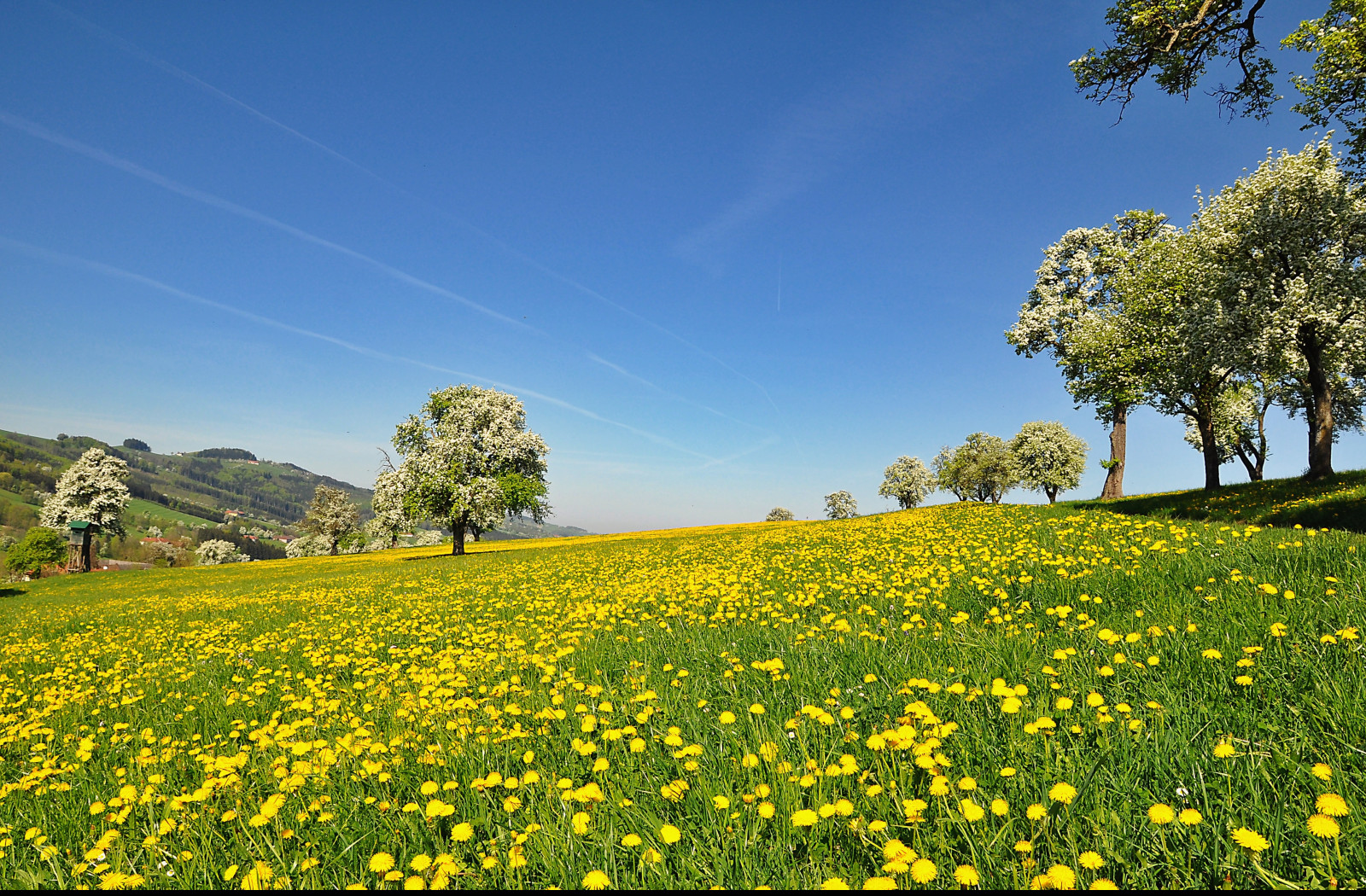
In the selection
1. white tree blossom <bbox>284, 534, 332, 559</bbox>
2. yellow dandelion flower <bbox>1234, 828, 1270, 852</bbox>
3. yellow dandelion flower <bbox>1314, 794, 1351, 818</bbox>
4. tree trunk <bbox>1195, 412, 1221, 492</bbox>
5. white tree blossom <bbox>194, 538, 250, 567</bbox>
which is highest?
tree trunk <bbox>1195, 412, 1221, 492</bbox>

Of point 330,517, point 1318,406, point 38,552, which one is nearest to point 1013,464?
point 1318,406

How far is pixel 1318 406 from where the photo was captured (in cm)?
1859

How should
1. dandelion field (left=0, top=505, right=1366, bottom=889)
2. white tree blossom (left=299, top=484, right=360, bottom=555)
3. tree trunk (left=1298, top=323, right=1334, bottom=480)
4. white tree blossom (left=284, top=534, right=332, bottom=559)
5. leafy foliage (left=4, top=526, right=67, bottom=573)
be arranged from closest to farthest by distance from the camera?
dandelion field (left=0, top=505, right=1366, bottom=889) → tree trunk (left=1298, top=323, right=1334, bottom=480) → leafy foliage (left=4, top=526, right=67, bottom=573) → white tree blossom (left=284, top=534, right=332, bottom=559) → white tree blossom (left=299, top=484, right=360, bottom=555)

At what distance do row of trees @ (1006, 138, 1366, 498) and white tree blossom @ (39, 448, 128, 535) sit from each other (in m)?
82.3

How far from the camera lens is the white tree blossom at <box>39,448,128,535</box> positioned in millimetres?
56594

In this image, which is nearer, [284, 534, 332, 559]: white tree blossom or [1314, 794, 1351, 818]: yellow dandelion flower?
[1314, 794, 1351, 818]: yellow dandelion flower

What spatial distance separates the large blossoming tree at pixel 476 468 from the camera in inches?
1475

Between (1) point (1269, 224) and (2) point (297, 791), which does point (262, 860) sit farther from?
(1) point (1269, 224)

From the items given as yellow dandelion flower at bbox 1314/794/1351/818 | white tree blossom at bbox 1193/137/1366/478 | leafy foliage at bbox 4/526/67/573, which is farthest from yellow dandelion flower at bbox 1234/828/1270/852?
leafy foliage at bbox 4/526/67/573

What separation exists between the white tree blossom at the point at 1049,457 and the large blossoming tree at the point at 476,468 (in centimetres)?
5880

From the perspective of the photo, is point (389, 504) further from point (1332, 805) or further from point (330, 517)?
point (330, 517)

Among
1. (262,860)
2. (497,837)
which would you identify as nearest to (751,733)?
(497,837)

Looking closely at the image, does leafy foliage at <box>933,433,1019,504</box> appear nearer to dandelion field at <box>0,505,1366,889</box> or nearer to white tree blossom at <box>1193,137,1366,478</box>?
white tree blossom at <box>1193,137,1366,478</box>

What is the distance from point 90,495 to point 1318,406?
289 feet
